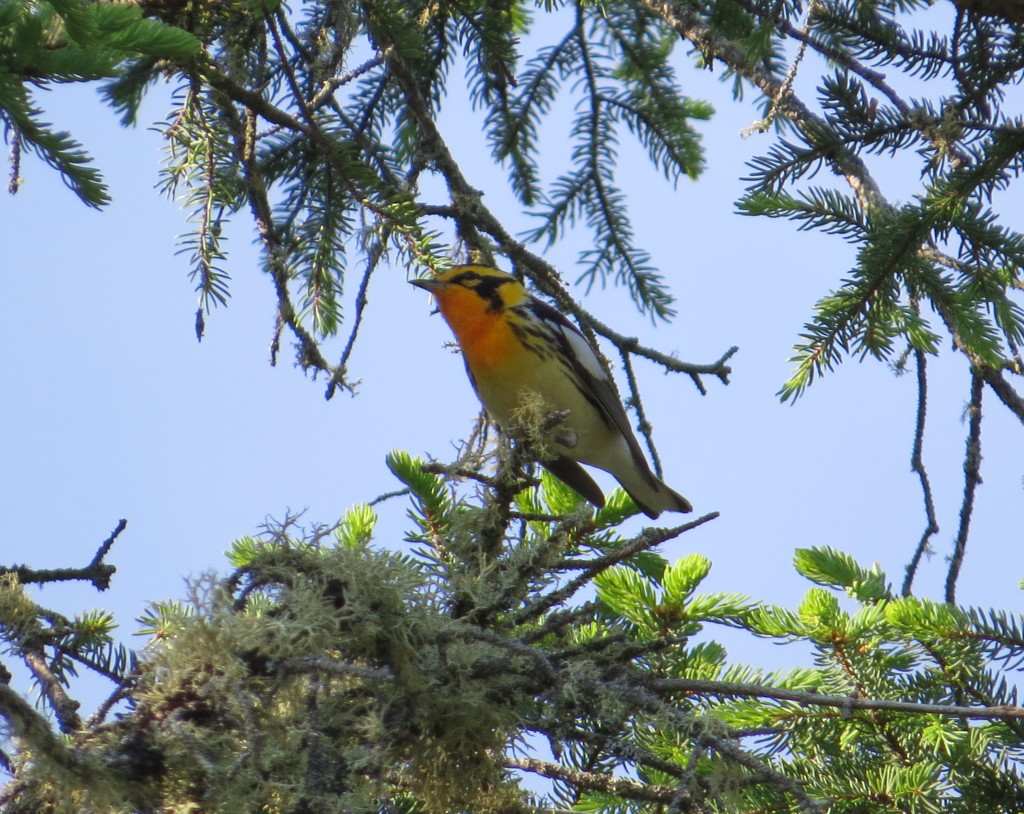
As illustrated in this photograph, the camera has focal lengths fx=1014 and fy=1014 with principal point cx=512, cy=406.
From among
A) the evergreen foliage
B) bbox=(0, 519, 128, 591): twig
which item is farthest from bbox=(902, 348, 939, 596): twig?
bbox=(0, 519, 128, 591): twig

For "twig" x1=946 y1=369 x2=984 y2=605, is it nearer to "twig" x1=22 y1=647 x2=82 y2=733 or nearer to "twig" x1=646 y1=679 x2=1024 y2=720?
"twig" x1=646 y1=679 x2=1024 y2=720

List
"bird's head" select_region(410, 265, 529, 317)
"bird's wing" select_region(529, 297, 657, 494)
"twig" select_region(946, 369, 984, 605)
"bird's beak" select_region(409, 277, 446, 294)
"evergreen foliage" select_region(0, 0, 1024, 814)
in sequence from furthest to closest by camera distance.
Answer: "bird's wing" select_region(529, 297, 657, 494)
"bird's head" select_region(410, 265, 529, 317)
"bird's beak" select_region(409, 277, 446, 294)
"twig" select_region(946, 369, 984, 605)
"evergreen foliage" select_region(0, 0, 1024, 814)

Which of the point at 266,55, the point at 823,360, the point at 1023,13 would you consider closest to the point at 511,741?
the point at 823,360

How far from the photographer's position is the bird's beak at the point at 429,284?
324 centimetres

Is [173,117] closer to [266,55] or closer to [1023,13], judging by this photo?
[266,55]

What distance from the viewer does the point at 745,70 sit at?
285cm

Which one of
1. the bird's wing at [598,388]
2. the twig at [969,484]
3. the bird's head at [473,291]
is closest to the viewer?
the twig at [969,484]

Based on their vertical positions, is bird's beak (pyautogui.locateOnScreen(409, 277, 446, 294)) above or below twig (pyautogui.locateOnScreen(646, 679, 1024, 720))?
above

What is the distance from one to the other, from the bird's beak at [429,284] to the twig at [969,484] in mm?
1648

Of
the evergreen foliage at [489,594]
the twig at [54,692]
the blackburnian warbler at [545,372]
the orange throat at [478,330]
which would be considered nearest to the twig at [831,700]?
the evergreen foliage at [489,594]

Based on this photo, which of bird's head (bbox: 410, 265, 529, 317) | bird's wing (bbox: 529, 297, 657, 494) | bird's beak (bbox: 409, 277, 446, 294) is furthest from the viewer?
bird's wing (bbox: 529, 297, 657, 494)

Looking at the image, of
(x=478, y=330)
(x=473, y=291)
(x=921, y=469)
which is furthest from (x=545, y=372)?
(x=921, y=469)

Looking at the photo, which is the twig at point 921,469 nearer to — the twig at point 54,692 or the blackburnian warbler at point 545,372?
the blackburnian warbler at point 545,372

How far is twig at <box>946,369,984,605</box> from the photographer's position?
8.90ft
